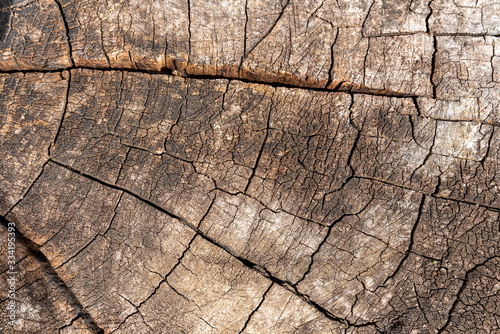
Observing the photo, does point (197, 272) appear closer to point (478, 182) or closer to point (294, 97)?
point (294, 97)

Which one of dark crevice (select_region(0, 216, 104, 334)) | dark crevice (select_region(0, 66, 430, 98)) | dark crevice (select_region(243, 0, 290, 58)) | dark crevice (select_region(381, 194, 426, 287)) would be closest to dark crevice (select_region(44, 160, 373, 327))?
dark crevice (select_region(381, 194, 426, 287))

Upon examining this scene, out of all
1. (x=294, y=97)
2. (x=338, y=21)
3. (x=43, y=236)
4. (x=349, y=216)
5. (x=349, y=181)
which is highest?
(x=338, y=21)

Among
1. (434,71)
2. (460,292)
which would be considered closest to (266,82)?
(434,71)

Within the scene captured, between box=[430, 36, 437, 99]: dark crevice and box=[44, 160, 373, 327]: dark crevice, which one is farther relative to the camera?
box=[430, 36, 437, 99]: dark crevice

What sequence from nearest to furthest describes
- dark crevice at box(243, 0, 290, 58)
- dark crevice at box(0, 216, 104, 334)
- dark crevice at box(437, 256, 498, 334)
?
dark crevice at box(437, 256, 498, 334), dark crevice at box(0, 216, 104, 334), dark crevice at box(243, 0, 290, 58)

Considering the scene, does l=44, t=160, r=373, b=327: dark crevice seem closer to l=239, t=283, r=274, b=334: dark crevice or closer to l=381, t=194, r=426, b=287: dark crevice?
l=239, t=283, r=274, b=334: dark crevice

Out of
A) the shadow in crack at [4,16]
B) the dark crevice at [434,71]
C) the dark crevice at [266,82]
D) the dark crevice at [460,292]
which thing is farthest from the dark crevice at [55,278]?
the dark crevice at [434,71]

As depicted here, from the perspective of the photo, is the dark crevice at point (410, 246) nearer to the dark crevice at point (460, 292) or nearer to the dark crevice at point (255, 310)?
the dark crevice at point (460, 292)

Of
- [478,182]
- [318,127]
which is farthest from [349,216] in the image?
[478,182]
